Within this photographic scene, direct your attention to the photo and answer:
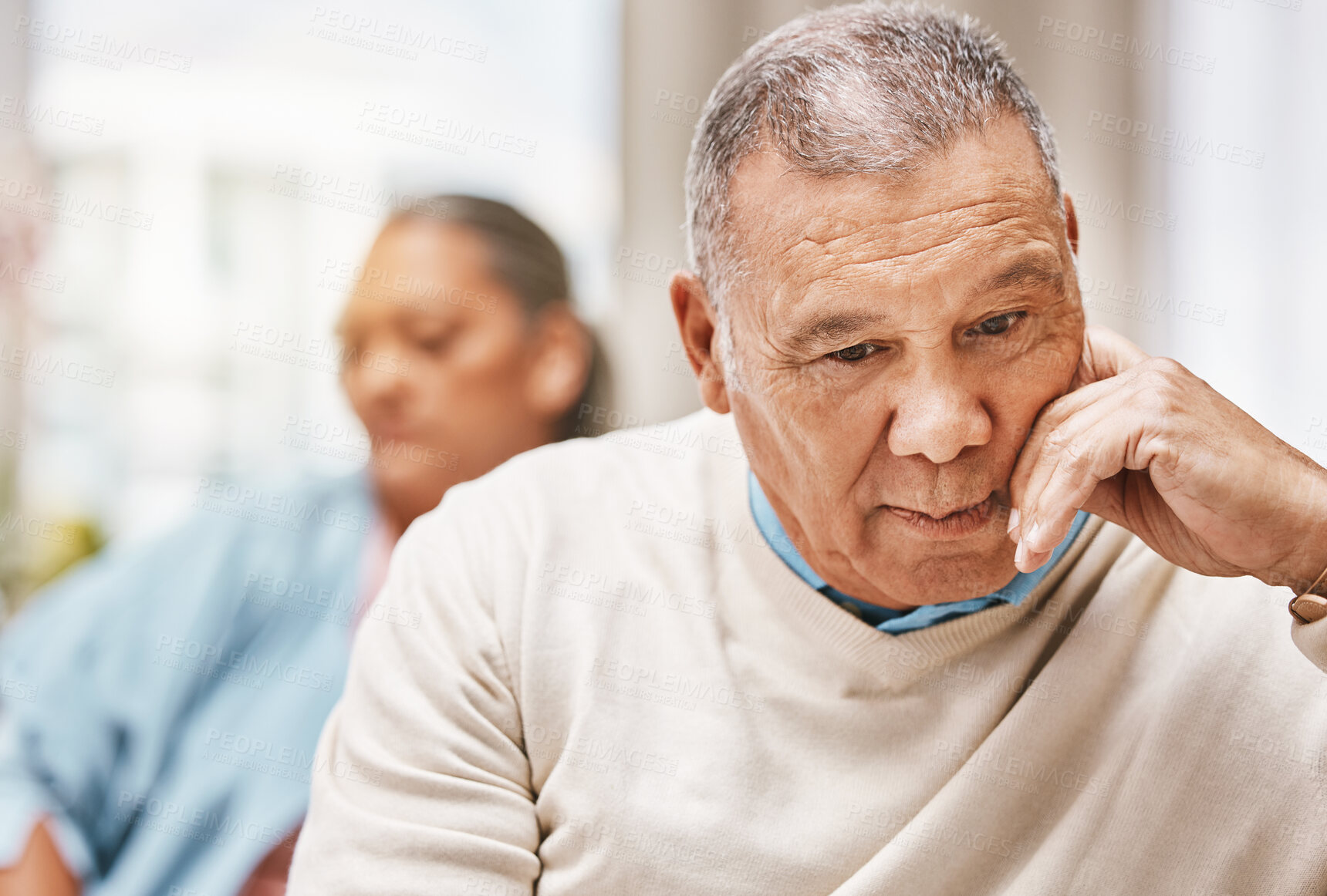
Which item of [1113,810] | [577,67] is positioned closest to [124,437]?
[577,67]

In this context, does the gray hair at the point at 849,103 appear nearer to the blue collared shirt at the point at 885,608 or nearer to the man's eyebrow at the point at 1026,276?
the man's eyebrow at the point at 1026,276

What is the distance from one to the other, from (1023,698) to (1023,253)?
1.53 ft

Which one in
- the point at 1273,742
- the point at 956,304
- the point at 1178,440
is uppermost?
the point at 956,304

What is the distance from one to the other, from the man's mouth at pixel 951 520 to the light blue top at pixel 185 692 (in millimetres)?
1498

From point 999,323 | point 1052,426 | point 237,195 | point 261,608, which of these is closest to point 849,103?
point 999,323

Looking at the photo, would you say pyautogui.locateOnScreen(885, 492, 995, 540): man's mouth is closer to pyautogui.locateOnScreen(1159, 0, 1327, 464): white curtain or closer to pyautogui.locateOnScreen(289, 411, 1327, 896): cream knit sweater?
pyautogui.locateOnScreen(289, 411, 1327, 896): cream knit sweater

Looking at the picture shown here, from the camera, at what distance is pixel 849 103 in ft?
3.13

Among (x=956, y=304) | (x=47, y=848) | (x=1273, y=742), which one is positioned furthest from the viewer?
(x=47, y=848)

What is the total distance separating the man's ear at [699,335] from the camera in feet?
3.79

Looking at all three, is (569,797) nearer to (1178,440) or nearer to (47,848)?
(1178,440)

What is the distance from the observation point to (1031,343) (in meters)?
0.96

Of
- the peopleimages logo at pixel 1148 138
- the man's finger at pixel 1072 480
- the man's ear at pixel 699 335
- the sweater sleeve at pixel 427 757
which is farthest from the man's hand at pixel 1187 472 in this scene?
the peopleimages logo at pixel 1148 138

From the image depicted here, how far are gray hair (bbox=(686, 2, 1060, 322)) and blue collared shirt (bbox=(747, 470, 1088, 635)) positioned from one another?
22 cm

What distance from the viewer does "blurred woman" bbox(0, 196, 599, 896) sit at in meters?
1.97
